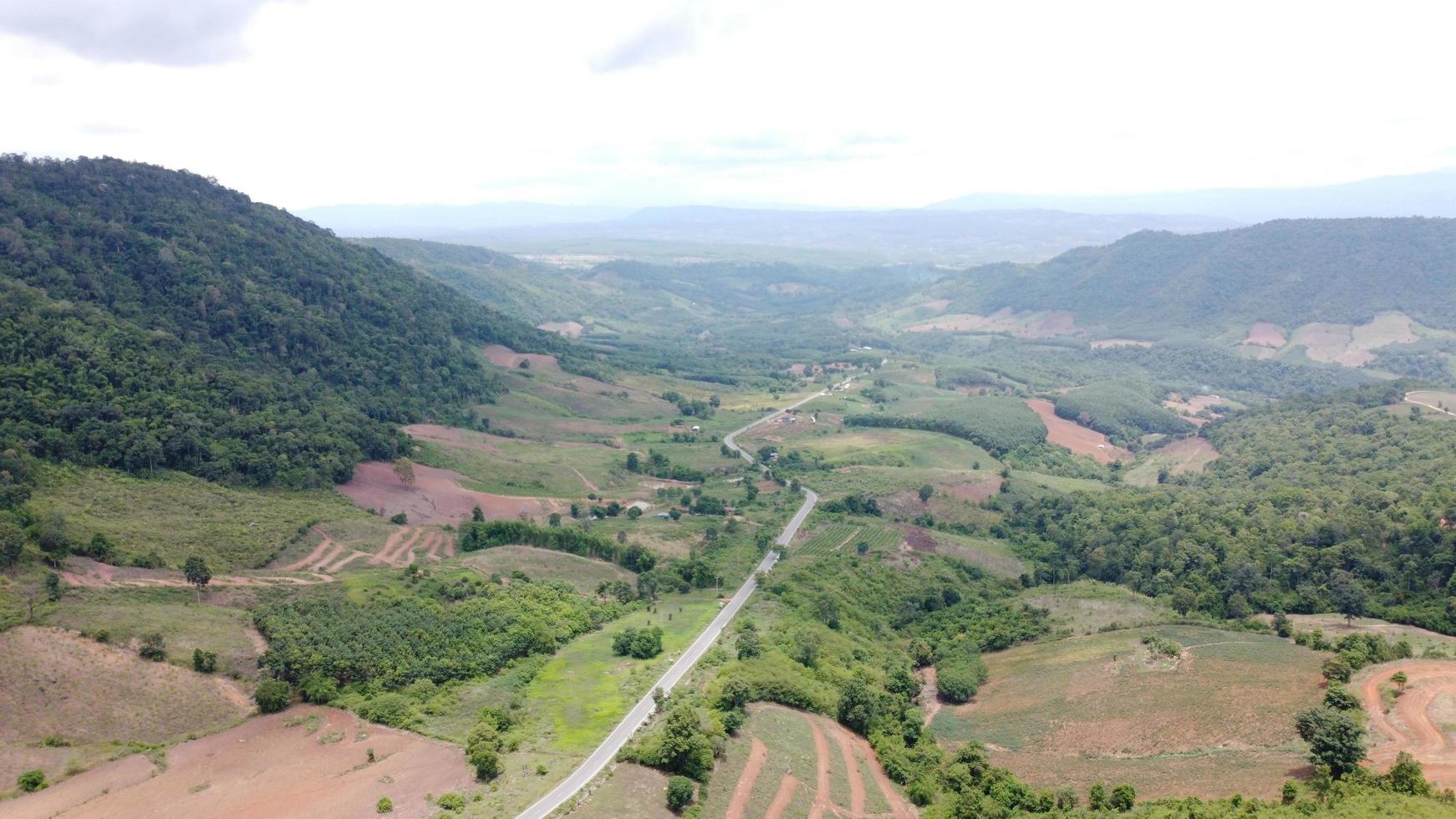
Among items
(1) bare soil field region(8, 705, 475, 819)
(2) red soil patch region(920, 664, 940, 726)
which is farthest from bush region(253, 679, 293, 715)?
(2) red soil patch region(920, 664, 940, 726)

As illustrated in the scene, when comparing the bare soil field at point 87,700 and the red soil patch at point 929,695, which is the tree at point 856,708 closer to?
the red soil patch at point 929,695

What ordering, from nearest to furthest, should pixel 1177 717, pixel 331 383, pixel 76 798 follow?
pixel 76 798 < pixel 1177 717 < pixel 331 383

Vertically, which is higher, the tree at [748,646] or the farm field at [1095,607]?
the tree at [748,646]

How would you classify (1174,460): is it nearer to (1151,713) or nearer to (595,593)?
(1151,713)

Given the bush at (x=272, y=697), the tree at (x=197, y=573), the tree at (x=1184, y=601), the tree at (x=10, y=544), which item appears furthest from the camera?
the tree at (x=1184, y=601)

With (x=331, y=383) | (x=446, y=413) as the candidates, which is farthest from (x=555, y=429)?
(x=331, y=383)

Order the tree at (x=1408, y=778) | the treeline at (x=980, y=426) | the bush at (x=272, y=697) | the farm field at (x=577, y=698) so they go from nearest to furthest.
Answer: the tree at (x=1408, y=778), the farm field at (x=577, y=698), the bush at (x=272, y=697), the treeline at (x=980, y=426)

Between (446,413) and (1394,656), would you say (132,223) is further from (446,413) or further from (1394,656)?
(1394,656)

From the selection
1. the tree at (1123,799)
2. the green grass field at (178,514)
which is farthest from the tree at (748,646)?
the green grass field at (178,514)
